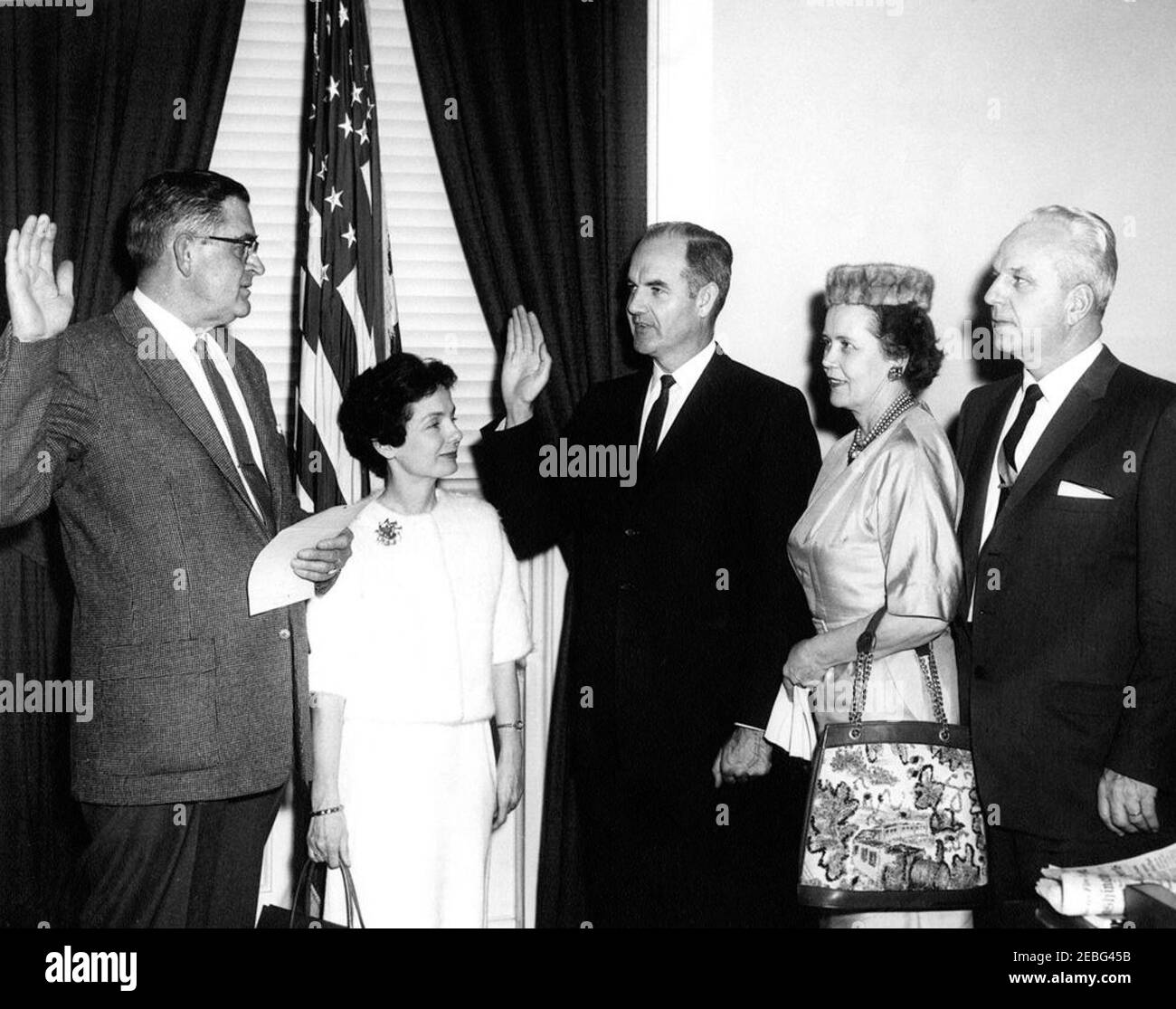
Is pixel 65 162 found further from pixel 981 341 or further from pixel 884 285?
pixel 981 341

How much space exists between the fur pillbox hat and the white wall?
3.37ft

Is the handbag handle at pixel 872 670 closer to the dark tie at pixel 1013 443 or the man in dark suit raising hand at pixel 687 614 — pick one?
the man in dark suit raising hand at pixel 687 614

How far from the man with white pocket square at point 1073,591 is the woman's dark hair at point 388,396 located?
1.55 m

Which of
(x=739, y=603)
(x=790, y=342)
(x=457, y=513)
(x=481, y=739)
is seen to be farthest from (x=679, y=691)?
(x=790, y=342)

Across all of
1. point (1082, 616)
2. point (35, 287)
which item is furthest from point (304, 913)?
point (1082, 616)

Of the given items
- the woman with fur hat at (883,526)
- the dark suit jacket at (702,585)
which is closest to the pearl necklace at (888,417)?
the woman with fur hat at (883,526)

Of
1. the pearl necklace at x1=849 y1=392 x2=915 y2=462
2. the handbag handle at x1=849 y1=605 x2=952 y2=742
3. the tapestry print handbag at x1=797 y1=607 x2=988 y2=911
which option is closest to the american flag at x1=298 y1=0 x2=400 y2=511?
the pearl necklace at x1=849 y1=392 x2=915 y2=462

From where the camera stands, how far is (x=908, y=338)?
3.31 metres

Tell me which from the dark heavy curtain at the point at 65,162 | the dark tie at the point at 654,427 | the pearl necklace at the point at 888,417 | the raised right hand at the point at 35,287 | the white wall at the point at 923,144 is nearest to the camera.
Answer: the raised right hand at the point at 35,287

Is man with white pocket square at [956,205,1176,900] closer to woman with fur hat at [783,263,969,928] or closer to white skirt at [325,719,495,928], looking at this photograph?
woman with fur hat at [783,263,969,928]

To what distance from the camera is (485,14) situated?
408 cm

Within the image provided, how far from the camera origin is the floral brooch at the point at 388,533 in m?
3.30
